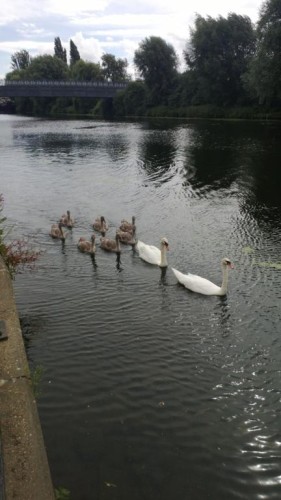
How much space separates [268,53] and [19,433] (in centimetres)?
6292

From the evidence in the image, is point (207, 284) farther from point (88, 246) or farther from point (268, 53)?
point (268, 53)

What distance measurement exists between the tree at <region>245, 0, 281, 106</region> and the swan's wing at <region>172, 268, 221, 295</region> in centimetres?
5232

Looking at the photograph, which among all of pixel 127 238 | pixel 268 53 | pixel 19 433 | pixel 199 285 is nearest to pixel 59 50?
pixel 268 53

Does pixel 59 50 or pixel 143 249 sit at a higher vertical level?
pixel 59 50

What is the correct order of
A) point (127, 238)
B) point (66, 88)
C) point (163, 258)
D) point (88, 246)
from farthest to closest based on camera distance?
point (66, 88) → point (127, 238) → point (88, 246) → point (163, 258)

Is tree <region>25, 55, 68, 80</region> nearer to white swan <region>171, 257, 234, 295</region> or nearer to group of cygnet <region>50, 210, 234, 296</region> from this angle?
group of cygnet <region>50, 210, 234, 296</region>

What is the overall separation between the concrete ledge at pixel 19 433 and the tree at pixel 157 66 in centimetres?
9745

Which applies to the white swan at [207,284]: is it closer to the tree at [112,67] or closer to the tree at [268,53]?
the tree at [268,53]

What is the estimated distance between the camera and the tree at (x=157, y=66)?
95938 millimetres

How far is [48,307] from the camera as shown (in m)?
12.5

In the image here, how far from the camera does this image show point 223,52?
8094cm

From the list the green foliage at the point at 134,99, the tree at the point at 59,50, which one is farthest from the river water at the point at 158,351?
the tree at the point at 59,50

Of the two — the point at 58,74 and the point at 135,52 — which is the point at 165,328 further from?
the point at 58,74

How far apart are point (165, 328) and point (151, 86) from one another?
314 feet
